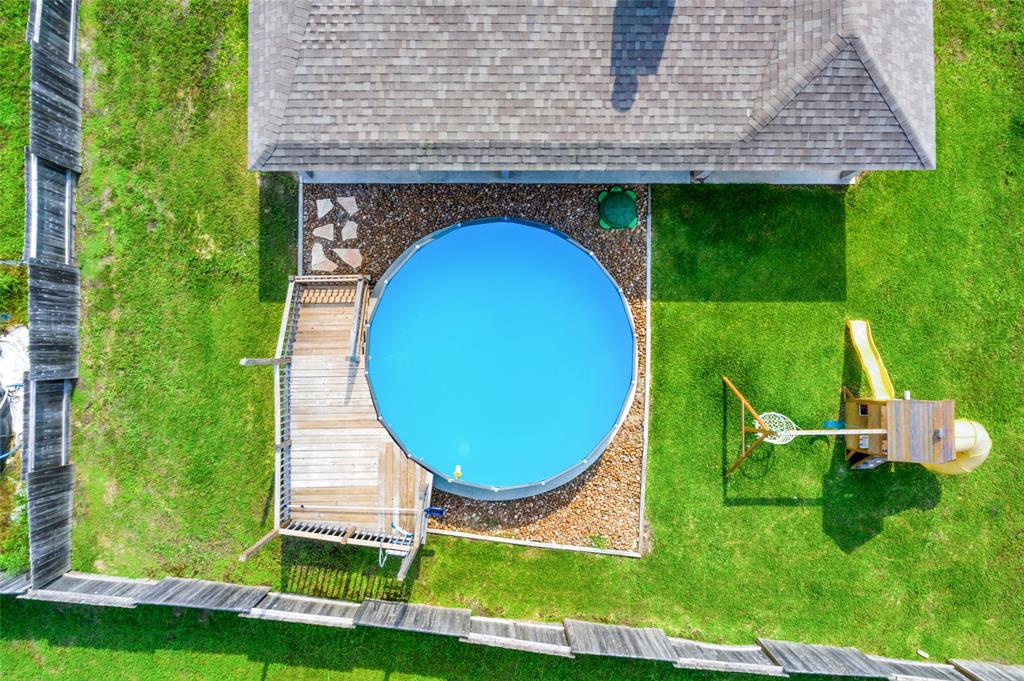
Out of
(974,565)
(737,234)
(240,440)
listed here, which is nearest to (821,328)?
(737,234)

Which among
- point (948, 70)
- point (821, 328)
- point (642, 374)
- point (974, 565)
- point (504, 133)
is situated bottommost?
point (974, 565)

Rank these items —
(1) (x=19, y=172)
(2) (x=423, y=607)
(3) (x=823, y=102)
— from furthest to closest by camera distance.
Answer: (1) (x=19, y=172) → (2) (x=423, y=607) → (3) (x=823, y=102)

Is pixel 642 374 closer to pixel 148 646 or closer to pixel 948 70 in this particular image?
pixel 948 70

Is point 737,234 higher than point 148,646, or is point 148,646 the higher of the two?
point 737,234

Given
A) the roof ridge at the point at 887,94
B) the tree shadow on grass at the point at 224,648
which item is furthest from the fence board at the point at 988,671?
the roof ridge at the point at 887,94

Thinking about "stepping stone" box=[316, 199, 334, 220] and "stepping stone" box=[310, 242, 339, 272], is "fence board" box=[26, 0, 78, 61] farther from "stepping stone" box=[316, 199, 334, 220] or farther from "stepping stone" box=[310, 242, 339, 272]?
"stepping stone" box=[310, 242, 339, 272]

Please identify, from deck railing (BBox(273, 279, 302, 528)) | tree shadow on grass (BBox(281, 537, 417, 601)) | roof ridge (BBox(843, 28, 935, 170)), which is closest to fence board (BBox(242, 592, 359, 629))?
tree shadow on grass (BBox(281, 537, 417, 601))

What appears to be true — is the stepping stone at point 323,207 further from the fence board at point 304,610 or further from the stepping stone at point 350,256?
the fence board at point 304,610
